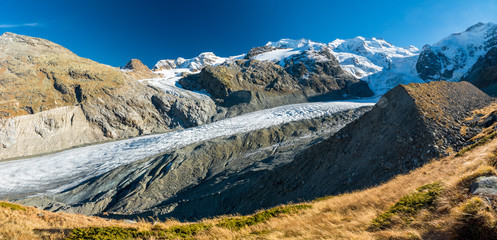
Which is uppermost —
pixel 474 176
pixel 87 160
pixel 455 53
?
pixel 455 53

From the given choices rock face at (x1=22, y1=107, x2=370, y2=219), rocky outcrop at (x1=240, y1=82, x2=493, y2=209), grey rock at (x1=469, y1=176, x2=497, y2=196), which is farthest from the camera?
rock face at (x1=22, y1=107, x2=370, y2=219)

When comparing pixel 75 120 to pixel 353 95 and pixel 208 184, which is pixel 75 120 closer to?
pixel 208 184

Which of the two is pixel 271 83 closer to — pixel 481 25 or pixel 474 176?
pixel 474 176

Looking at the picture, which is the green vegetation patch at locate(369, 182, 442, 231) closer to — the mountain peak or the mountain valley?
the mountain valley

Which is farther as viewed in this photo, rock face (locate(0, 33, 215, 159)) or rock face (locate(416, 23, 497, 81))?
rock face (locate(416, 23, 497, 81))

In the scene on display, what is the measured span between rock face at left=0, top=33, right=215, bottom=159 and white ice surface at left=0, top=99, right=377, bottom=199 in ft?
42.8

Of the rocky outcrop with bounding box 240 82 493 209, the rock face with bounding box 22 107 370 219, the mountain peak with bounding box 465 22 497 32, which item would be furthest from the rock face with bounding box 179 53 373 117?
the mountain peak with bounding box 465 22 497 32

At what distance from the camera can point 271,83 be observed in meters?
Answer: 116

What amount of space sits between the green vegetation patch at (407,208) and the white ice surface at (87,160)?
1853 inches

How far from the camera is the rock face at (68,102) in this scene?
5959 cm

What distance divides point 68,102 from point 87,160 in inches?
1348

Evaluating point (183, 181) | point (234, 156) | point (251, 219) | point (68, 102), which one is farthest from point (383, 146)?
point (68, 102)

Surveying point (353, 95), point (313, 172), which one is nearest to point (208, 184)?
point (313, 172)

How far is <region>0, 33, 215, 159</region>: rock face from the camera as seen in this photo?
2346 inches
